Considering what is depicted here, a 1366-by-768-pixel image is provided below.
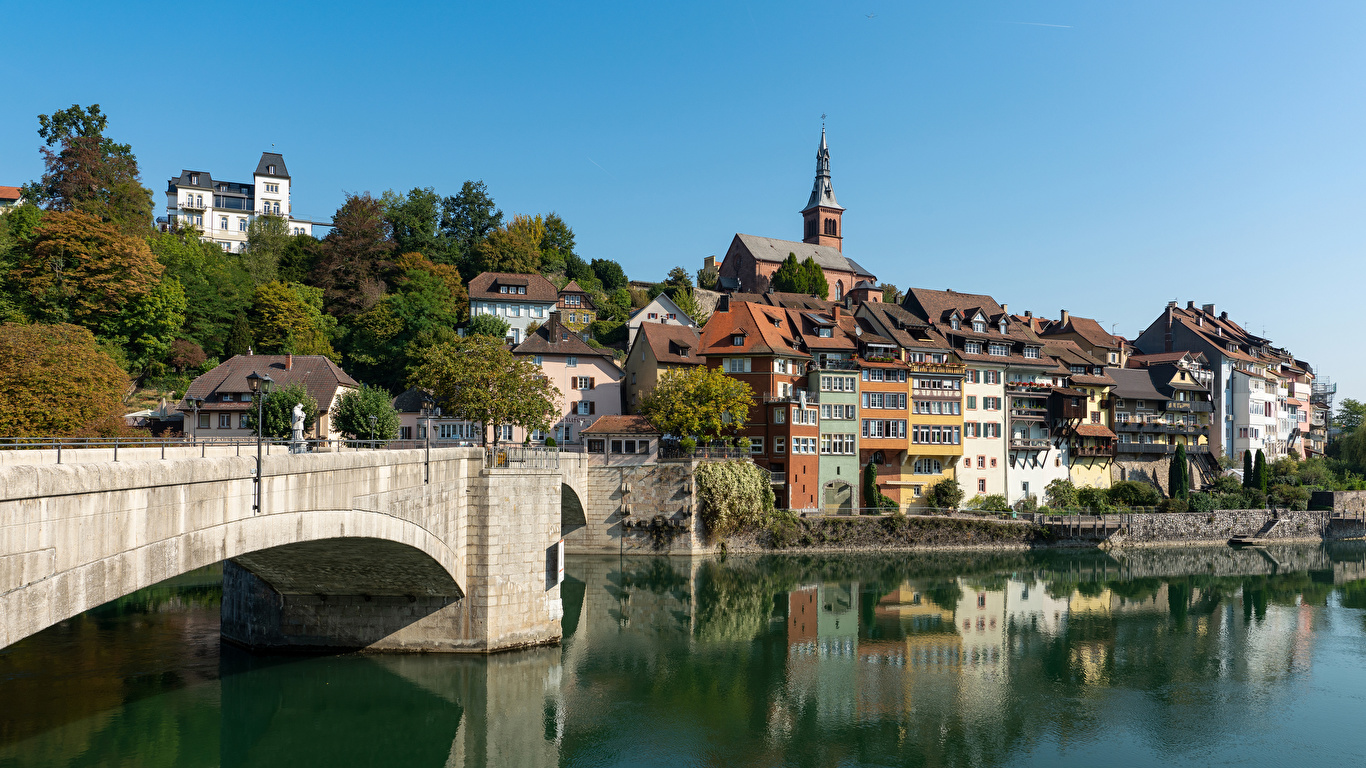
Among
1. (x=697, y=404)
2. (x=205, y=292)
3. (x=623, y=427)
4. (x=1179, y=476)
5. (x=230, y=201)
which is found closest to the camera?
(x=697, y=404)

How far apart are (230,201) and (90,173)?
147ft

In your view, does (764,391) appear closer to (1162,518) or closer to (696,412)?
(696,412)

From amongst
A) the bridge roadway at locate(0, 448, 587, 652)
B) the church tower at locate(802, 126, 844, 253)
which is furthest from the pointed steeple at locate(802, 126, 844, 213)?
the bridge roadway at locate(0, 448, 587, 652)

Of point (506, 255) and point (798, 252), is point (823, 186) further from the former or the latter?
point (506, 255)

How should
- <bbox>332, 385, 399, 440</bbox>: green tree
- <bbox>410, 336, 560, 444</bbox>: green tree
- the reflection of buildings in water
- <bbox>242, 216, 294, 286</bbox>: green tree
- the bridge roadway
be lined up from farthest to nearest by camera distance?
<bbox>242, 216, 294, 286</bbox>: green tree
<bbox>410, 336, 560, 444</bbox>: green tree
<bbox>332, 385, 399, 440</bbox>: green tree
the reflection of buildings in water
the bridge roadway

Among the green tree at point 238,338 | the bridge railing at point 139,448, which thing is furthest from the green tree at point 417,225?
the bridge railing at point 139,448

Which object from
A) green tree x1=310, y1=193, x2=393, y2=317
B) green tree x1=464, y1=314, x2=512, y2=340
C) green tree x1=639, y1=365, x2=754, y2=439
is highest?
green tree x1=310, y1=193, x2=393, y2=317

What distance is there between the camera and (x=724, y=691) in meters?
31.8

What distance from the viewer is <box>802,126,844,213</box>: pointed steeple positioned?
131 m

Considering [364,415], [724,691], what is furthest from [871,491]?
[724,691]

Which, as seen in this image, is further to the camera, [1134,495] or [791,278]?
[791,278]

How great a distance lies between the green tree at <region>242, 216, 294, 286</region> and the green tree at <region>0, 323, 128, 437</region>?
3601 centimetres

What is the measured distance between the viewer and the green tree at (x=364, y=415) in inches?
2176

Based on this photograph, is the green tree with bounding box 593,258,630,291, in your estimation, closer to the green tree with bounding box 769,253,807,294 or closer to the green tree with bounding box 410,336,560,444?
the green tree with bounding box 769,253,807,294
